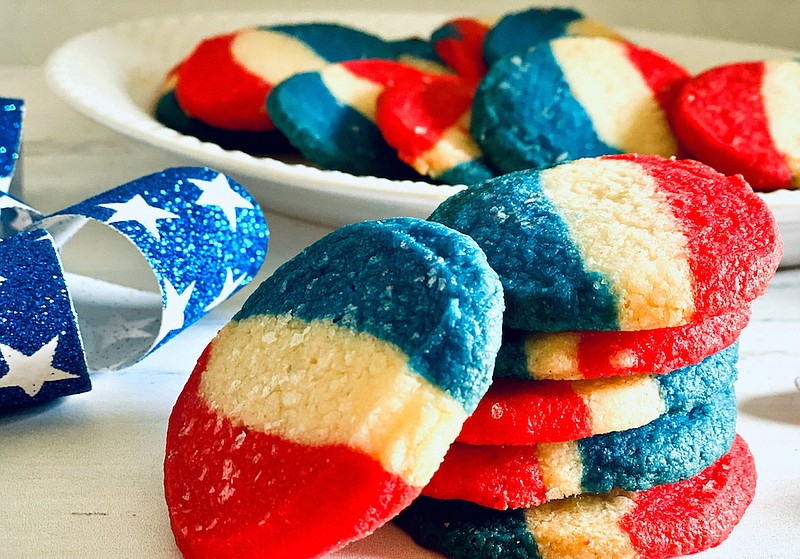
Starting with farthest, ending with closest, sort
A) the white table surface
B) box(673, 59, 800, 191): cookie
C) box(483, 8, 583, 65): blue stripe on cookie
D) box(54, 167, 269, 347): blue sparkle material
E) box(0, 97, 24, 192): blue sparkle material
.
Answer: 1. box(483, 8, 583, 65): blue stripe on cookie
2. box(673, 59, 800, 191): cookie
3. box(0, 97, 24, 192): blue sparkle material
4. box(54, 167, 269, 347): blue sparkle material
5. the white table surface

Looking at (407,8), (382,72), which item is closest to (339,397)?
(382,72)

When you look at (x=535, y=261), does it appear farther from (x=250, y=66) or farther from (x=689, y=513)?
(x=250, y=66)

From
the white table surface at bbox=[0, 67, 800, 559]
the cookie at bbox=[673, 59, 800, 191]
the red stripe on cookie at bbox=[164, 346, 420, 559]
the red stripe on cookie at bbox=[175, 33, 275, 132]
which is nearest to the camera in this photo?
the red stripe on cookie at bbox=[164, 346, 420, 559]

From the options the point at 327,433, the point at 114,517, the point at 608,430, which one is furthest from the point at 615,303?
the point at 114,517

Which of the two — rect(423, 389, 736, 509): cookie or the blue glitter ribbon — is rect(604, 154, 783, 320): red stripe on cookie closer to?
rect(423, 389, 736, 509): cookie

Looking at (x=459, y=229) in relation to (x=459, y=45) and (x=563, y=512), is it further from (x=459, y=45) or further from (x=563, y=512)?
(x=459, y=45)

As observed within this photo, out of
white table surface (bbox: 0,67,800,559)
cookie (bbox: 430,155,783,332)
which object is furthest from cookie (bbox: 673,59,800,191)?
cookie (bbox: 430,155,783,332)
